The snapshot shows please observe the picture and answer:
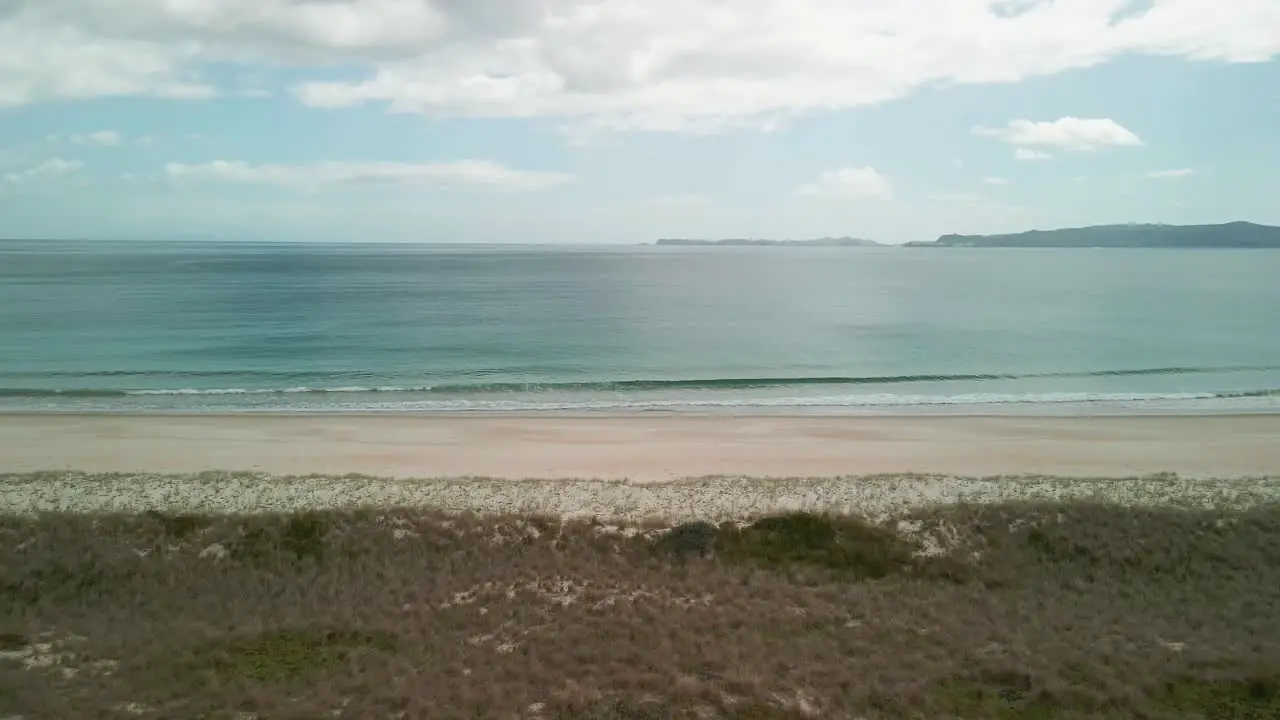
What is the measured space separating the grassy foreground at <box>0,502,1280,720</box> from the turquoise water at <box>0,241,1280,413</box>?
666 inches

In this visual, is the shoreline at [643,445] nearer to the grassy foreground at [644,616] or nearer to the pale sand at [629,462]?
the pale sand at [629,462]

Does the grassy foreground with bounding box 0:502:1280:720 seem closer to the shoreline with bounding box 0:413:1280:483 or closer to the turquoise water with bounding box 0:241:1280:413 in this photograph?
the shoreline with bounding box 0:413:1280:483

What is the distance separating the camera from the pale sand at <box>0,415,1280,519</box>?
56.9 feet

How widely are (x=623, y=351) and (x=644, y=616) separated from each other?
3479cm

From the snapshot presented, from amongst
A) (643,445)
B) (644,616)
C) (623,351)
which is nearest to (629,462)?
(643,445)

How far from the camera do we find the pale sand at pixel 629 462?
17.3m

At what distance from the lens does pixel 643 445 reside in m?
25.4

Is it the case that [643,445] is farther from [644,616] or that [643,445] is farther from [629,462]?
[644,616]

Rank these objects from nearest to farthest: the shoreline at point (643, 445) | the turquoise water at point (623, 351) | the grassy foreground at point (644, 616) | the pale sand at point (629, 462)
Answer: the grassy foreground at point (644, 616) < the pale sand at point (629, 462) < the shoreline at point (643, 445) < the turquoise water at point (623, 351)

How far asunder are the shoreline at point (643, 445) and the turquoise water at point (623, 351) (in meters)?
2.98

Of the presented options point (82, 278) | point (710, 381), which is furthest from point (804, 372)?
point (82, 278)

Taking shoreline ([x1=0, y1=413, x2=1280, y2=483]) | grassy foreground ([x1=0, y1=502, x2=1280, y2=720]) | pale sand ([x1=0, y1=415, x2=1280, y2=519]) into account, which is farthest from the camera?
shoreline ([x1=0, y1=413, x2=1280, y2=483])

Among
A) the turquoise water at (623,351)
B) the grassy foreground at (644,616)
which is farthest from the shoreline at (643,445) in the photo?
the grassy foreground at (644,616)

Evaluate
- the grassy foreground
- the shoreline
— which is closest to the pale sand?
the shoreline
